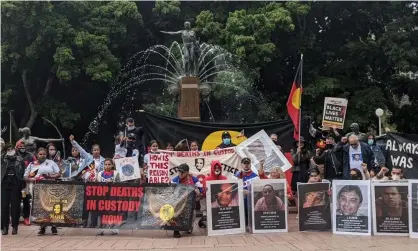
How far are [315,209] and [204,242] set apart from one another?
90.4 inches

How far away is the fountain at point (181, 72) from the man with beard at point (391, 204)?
8451 millimetres

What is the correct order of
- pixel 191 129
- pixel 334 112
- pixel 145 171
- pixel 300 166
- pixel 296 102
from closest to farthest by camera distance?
pixel 296 102
pixel 145 171
pixel 300 166
pixel 191 129
pixel 334 112

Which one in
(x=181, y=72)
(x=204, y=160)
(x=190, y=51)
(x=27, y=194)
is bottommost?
(x=27, y=194)

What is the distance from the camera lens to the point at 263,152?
11898mm

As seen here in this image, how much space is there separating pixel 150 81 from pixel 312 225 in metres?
24.4

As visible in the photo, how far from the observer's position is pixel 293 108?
39.6ft

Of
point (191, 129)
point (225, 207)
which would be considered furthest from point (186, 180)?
point (191, 129)

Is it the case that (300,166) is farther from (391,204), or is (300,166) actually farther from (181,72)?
(181,72)

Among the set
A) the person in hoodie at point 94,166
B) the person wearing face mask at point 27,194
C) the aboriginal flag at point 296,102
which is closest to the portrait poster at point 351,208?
the aboriginal flag at point 296,102

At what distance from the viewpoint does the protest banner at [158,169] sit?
34.6ft

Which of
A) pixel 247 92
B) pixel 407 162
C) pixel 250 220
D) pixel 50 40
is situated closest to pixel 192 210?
pixel 250 220

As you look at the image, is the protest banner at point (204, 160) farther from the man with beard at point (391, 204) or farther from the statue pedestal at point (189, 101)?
the statue pedestal at point (189, 101)

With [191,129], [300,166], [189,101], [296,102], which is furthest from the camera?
[189,101]

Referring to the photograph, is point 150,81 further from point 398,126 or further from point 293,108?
Answer: point 293,108
